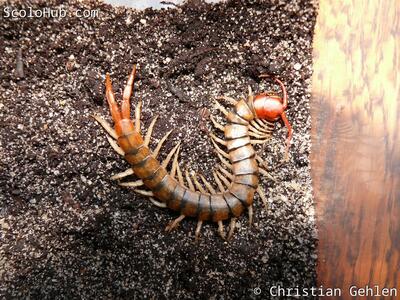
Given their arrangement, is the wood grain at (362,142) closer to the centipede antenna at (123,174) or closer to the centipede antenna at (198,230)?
the centipede antenna at (198,230)

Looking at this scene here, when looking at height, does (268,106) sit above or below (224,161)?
above

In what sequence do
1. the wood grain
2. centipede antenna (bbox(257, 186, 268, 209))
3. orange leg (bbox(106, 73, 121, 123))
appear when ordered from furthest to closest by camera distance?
centipede antenna (bbox(257, 186, 268, 209)) → orange leg (bbox(106, 73, 121, 123)) → the wood grain

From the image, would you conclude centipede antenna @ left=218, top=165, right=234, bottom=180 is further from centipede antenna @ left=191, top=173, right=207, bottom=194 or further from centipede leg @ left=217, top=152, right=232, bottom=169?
centipede antenna @ left=191, top=173, right=207, bottom=194

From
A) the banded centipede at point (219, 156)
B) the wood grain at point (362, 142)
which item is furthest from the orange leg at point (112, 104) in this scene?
the wood grain at point (362, 142)

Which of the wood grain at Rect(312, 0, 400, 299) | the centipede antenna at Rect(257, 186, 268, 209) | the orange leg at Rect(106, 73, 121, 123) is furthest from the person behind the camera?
the centipede antenna at Rect(257, 186, 268, 209)

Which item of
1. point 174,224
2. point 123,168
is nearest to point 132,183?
point 123,168

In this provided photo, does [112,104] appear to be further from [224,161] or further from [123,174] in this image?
[224,161]

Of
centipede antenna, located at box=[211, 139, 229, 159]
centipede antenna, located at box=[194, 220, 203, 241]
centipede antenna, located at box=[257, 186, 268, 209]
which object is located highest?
centipede antenna, located at box=[211, 139, 229, 159]

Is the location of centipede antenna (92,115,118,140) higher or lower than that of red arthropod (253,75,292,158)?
lower

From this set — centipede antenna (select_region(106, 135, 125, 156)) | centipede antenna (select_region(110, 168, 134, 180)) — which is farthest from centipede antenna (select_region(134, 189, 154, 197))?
centipede antenna (select_region(106, 135, 125, 156))
